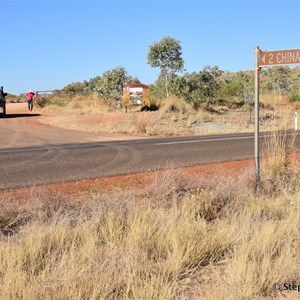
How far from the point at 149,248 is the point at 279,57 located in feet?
13.4

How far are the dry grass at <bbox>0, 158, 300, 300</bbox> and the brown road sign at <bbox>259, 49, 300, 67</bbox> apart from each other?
216 cm

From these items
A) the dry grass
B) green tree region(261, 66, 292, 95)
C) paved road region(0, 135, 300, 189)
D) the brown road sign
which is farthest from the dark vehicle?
the brown road sign

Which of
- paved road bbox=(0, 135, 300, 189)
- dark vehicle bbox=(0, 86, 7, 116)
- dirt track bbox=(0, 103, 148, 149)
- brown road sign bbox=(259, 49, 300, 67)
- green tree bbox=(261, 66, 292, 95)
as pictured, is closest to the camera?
brown road sign bbox=(259, 49, 300, 67)

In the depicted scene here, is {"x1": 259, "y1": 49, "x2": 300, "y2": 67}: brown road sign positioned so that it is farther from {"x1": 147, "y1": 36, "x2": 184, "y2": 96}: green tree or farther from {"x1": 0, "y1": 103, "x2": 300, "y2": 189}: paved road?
{"x1": 147, "y1": 36, "x2": 184, "y2": 96}: green tree

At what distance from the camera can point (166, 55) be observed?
40.6 meters

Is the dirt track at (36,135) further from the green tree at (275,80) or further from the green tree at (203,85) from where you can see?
the green tree at (203,85)

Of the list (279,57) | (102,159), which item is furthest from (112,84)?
(279,57)

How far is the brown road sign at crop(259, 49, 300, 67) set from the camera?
7.55m

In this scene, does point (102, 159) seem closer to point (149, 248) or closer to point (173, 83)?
point (149, 248)

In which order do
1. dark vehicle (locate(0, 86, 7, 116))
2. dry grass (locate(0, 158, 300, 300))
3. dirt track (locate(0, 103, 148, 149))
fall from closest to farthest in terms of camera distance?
dry grass (locate(0, 158, 300, 300)) < dirt track (locate(0, 103, 148, 149)) < dark vehicle (locate(0, 86, 7, 116))

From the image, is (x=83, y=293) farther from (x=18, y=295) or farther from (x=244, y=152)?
(x=244, y=152)

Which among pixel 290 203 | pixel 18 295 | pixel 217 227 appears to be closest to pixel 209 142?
pixel 290 203

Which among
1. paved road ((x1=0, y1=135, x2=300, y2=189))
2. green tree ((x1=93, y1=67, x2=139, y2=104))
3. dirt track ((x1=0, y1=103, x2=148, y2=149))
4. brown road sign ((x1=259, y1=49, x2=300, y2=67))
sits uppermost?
green tree ((x1=93, y1=67, x2=139, y2=104))

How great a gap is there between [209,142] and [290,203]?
11.8m
